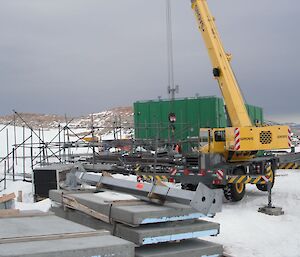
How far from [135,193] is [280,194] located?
1073 cm

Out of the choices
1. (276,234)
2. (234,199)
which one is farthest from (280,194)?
(276,234)

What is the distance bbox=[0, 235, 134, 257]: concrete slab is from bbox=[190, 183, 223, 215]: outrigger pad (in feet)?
4.51

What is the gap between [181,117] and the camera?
2641 cm

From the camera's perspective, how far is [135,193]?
18.9ft

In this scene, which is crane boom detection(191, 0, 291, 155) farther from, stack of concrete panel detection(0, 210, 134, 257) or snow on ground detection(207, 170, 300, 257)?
stack of concrete panel detection(0, 210, 134, 257)

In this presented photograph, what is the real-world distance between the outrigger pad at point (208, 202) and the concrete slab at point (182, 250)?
1.55ft

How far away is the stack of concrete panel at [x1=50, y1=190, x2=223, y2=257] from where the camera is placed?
15.7ft

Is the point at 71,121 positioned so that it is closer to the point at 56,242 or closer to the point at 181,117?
the point at 181,117

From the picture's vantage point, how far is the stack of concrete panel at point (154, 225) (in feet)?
15.7

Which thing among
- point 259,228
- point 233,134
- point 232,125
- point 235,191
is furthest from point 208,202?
point 232,125

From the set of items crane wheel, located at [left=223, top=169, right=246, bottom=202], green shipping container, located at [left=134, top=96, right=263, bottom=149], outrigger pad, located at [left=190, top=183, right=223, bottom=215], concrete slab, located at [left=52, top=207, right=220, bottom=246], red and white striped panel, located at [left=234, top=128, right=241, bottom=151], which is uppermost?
green shipping container, located at [left=134, top=96, right=263, bottom=149]

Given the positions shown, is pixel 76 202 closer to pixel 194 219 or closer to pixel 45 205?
pixel 194 219

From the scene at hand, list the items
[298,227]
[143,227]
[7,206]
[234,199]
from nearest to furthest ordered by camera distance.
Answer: [143,227] → [7,206] → [298,227] → [234,199]

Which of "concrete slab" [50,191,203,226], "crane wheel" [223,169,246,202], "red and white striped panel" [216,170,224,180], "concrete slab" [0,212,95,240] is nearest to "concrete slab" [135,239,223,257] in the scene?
"concrete slab" [50,191,203,226]
